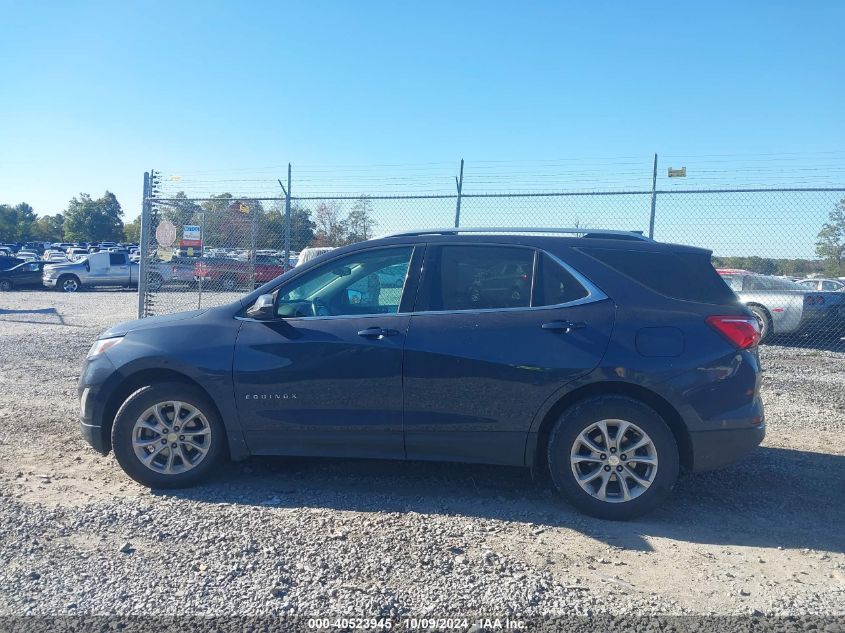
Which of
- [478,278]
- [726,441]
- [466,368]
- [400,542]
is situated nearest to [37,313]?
[478,278]

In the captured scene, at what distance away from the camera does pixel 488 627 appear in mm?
3086

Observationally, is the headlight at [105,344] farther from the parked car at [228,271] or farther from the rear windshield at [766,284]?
the rear windshield at [766,284]

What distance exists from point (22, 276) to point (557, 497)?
2771cm

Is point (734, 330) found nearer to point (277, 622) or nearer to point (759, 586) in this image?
point (759, 586)

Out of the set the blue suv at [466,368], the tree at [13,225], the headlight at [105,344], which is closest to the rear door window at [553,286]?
the blue suv at [466,368]

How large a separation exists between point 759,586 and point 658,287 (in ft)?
6.05

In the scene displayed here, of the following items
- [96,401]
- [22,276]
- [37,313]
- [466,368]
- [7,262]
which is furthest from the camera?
[22,276]

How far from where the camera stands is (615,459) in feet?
14.0

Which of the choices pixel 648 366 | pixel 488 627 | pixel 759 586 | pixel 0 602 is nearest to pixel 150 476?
pixel 0 602

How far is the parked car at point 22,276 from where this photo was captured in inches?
1037

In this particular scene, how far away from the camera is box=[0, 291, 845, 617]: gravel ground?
3.33 metres

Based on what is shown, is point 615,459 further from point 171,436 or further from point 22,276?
point 22,276

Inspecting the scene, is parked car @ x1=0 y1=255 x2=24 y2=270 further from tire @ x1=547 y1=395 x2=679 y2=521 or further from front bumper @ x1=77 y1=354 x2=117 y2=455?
tire @ x1=547 y1=395 x2=679 y2=521

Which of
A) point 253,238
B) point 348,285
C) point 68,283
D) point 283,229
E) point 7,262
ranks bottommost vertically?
point 68,283
